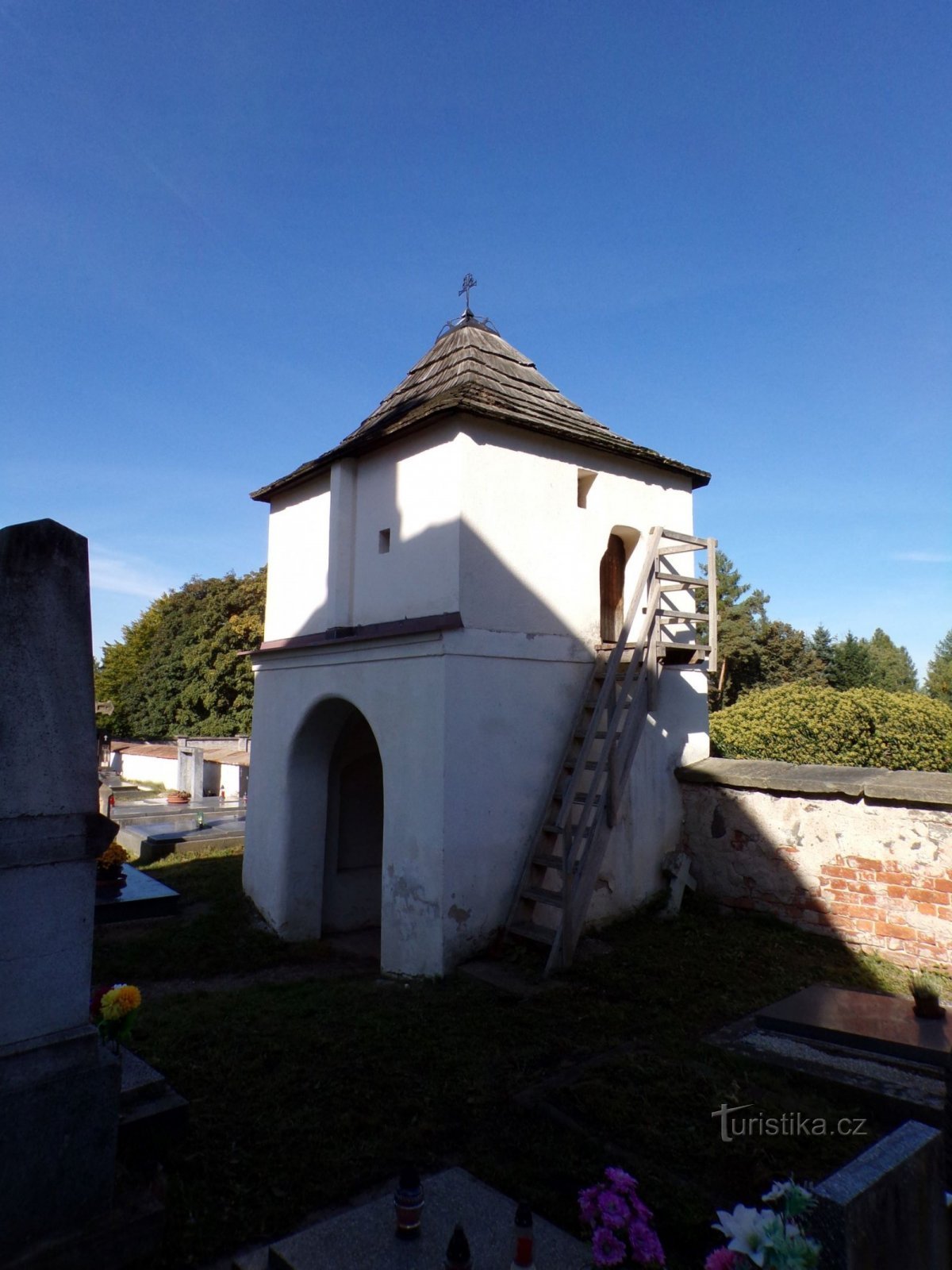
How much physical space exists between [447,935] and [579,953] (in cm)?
137

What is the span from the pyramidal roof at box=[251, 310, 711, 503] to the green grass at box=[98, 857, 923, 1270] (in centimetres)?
588

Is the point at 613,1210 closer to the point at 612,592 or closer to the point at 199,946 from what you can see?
the point at 612,592

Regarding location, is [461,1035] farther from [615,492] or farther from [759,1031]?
[615,492]

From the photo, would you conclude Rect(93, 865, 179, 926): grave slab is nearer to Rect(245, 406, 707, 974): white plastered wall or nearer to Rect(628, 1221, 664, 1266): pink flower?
Rect(245, 406, 707, 974): white plastered wall

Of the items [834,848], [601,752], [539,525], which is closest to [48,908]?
[601,752]

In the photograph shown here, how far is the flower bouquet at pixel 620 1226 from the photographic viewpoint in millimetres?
2793

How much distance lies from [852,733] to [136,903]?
46.9 feet

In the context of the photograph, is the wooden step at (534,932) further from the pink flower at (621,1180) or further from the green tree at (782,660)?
the green tree at (782,660)

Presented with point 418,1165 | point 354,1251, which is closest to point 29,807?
point 354,1251

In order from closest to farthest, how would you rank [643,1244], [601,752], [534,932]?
1. [643,1244]
2. [534,932]
3. [601,752]

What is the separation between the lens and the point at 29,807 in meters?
3.37

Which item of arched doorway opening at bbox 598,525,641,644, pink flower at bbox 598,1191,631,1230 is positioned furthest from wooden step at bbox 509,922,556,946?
pink flower at bbox 598,1191,631,1230

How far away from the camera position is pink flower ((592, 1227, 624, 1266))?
2.74m

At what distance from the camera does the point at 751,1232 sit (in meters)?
2.26
